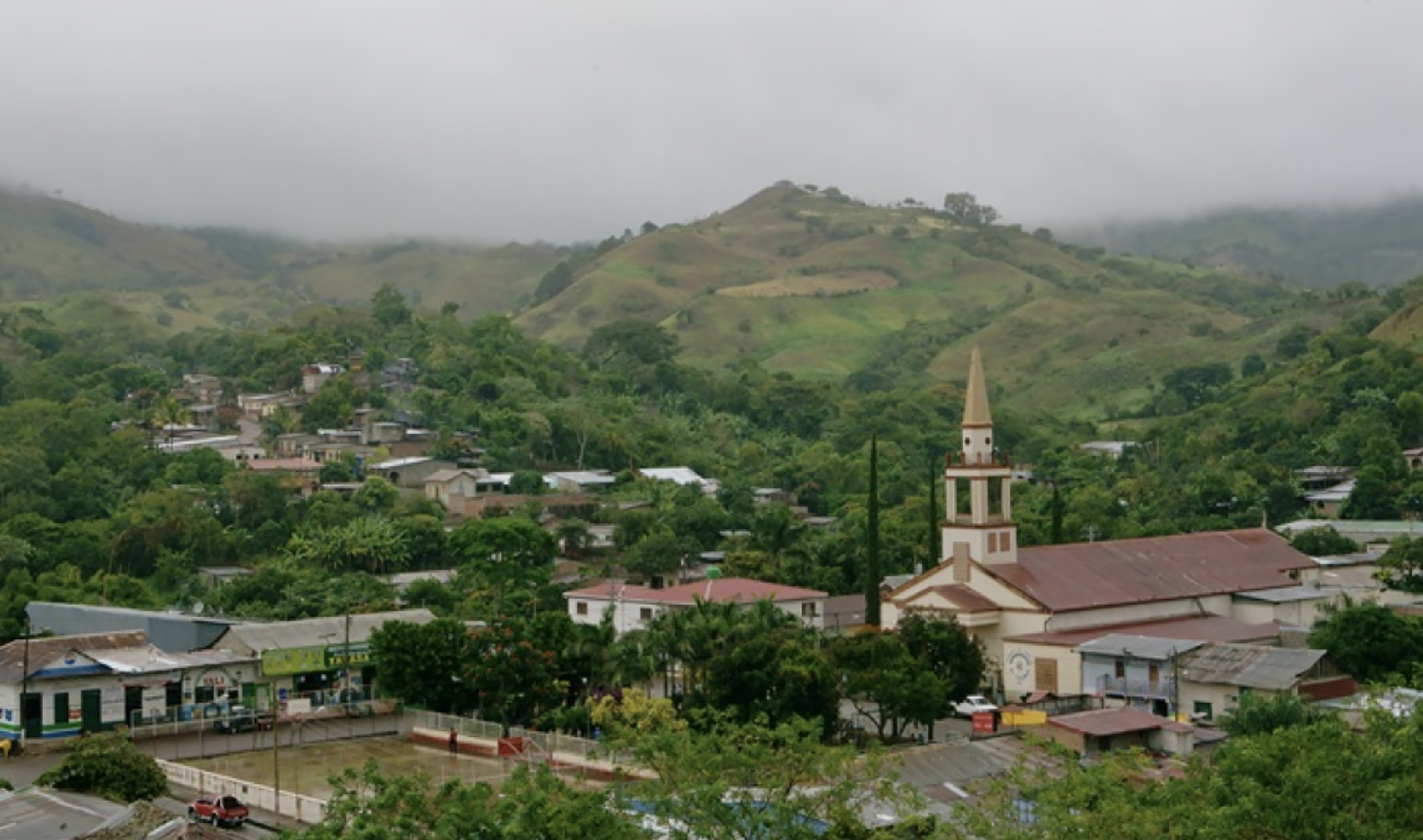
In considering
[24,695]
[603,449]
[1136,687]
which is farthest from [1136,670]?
[603,449]

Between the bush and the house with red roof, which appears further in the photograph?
the house with red roof

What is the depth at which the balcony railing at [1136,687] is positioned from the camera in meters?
47.9

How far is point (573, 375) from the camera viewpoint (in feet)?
408

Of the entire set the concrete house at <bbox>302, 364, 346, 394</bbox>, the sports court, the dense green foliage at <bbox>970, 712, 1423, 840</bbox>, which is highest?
the concrete house at <bbox>302, 364, 346, 394</bbox>

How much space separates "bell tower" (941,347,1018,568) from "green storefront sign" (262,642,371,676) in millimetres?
16007

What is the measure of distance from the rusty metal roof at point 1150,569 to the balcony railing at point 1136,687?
346 cm

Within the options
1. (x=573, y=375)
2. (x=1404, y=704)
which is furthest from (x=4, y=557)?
(x=573, y=375)

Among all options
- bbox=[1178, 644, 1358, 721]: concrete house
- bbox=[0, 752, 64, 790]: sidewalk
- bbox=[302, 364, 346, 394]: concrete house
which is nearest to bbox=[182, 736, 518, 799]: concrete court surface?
bbox=[0, 752, 64, 790]: sidewalk

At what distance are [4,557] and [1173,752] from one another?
145 feet

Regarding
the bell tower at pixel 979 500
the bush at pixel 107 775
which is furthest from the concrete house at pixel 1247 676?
the bush at pixel 107 775

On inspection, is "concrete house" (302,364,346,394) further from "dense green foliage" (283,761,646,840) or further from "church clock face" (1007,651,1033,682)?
"dense green foliage" (283,761,646,840)

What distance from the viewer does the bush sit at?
113 feet

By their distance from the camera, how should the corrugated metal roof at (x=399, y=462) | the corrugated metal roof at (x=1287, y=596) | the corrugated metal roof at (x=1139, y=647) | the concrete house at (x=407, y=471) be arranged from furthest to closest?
the corrugated metal roof at (x=399, y=462)
the concrete house at (x=407, y=471)
the corrugated metal roof at (x=1287, y=596)
the corrugated metal roof at (x=1139, y=647)

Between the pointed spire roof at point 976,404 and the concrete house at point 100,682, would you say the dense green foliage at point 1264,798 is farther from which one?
the pointed spire roof at point 976,404
